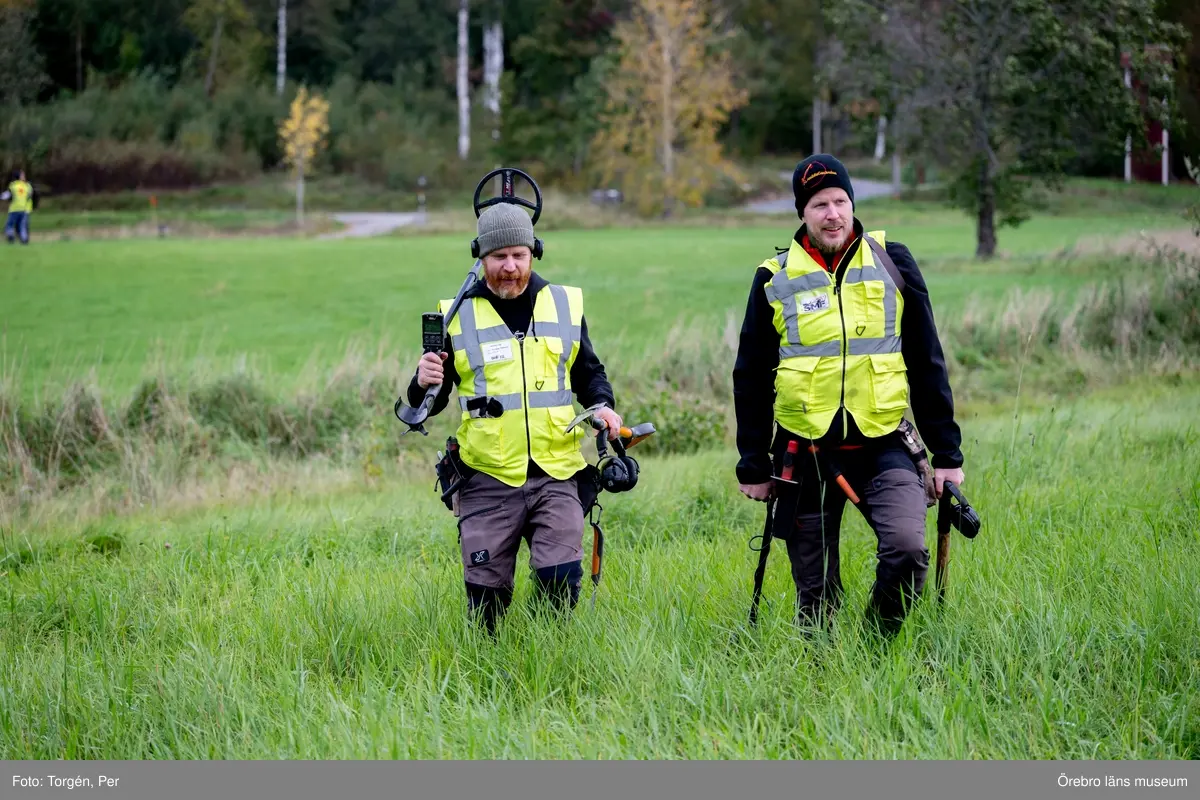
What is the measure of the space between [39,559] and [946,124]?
25.5m

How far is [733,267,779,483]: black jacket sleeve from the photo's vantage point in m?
5.05

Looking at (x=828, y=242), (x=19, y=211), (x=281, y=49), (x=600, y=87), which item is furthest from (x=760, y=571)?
(x=281, y=49)

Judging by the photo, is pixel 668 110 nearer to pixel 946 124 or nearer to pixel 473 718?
pixel 946 124

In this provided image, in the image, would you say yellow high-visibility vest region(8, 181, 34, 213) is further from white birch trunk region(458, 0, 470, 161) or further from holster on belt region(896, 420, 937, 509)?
white birch trunk region(458, 0, 470, 161)

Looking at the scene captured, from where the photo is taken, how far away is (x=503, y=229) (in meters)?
5.04

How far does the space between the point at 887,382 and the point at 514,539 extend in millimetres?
1627

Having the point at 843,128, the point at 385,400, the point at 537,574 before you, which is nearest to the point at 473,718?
the point at 537,574

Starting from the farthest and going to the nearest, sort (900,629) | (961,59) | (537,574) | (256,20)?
(256,20) < (961,59) < (537,574) < (900,629)

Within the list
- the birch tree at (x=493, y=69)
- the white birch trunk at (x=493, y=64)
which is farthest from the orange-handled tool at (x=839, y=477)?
the white birch trunk at (x=493, y=64)

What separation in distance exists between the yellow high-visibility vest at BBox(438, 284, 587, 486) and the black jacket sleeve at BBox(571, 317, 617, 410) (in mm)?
110

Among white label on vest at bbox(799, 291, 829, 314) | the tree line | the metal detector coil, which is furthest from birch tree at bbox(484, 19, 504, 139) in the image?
white label on vest at bbox(799, 291, 829, 314)

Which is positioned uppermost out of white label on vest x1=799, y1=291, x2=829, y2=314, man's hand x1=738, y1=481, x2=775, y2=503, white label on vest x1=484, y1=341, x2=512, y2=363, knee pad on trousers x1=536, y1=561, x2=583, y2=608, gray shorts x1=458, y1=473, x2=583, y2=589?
white label on vest x1=799, y1=291, x2=829, y2=314

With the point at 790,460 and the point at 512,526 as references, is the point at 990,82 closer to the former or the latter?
the point at 790,460

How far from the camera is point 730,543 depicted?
22.4ft
